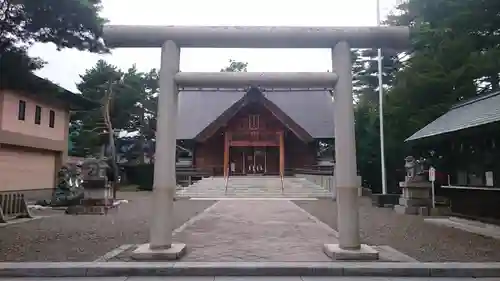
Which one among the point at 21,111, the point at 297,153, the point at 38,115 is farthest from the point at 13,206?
the point at 297,153

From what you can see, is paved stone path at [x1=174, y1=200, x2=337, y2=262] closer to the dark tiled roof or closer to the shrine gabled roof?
the dark tiled roof

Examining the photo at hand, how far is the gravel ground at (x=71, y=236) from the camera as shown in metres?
8.06

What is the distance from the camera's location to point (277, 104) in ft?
125

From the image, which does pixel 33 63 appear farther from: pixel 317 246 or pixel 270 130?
pixel 270 130

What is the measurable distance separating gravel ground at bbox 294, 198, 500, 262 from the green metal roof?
2.89 m

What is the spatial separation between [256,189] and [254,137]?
768 cm

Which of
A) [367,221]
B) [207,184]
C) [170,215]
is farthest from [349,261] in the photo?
[207,184]

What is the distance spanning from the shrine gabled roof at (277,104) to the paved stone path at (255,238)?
20475 mm

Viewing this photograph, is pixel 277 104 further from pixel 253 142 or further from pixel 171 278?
pixel 171 278

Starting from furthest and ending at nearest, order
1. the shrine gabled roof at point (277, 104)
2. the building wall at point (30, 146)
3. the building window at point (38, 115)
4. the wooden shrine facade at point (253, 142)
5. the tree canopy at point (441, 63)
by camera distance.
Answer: the shrine gabled roof at point (277, 104) < the wooden shrine facade at point (253, 142) < the building window at point (38, 115) < the building wall at point (30, 146) < the tree canopy at point (441, 63)

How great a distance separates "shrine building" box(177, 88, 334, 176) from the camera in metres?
32.9

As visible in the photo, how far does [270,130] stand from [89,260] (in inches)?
1057

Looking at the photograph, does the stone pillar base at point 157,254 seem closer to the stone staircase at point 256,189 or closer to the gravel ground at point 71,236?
the gravel ground at point 71,236

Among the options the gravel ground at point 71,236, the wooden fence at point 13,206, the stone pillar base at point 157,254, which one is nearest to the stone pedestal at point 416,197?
the gravel ground at point 71,236
